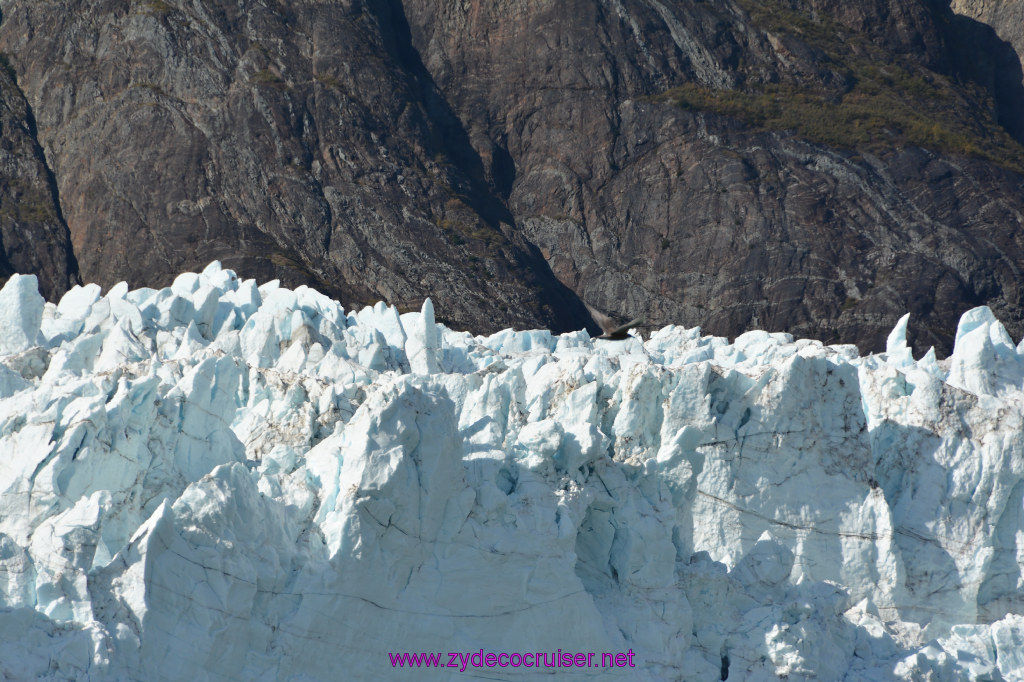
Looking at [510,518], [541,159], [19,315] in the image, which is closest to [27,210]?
[541,159]

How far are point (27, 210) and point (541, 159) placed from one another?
80.3 feet

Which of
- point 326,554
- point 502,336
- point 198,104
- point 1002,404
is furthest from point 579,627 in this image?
point 198,104

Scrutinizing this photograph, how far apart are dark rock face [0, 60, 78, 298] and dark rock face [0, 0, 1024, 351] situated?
0.62 metres

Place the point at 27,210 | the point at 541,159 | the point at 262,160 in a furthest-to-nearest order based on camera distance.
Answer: the point at 541,159 → the point at 262,160 → the point at 27,210

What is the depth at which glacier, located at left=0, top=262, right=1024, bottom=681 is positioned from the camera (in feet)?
60.7

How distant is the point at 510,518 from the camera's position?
2084 cm

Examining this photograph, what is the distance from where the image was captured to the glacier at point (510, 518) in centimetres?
1852

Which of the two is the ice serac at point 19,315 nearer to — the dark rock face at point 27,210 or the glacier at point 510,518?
the glacier at point 510,518

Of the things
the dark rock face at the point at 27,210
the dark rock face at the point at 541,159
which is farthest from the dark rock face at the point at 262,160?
the dark rock face at the point at 27,210

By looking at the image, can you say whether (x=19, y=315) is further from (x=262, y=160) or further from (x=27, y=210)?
(x=27, y=210)

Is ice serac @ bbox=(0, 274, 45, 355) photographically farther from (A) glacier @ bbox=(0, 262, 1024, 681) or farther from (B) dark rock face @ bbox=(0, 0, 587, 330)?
(B) dark rock face @ bbox=(0, 0, 587, 330)

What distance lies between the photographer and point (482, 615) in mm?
20281

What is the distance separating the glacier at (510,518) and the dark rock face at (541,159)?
108 ft

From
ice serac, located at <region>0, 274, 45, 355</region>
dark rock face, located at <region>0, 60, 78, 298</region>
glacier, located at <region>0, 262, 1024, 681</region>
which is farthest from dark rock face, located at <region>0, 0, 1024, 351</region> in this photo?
glacier, located at <region>0, 262, 1024, 681</region>
